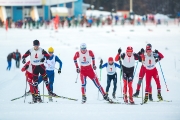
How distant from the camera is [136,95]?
14.3 metres

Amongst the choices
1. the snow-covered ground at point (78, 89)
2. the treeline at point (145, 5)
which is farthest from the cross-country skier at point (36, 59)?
the treeline at point (145, 5)

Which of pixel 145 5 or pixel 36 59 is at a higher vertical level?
pixel 145 5

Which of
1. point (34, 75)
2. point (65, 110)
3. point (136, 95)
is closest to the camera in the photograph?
point (65, 110)

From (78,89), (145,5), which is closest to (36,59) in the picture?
(78,89)

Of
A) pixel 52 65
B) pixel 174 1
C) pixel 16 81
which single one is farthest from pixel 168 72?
pixel 174 1

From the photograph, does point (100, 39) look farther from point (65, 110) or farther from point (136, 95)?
point (65, 110)

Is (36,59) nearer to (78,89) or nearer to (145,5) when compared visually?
(78,89)

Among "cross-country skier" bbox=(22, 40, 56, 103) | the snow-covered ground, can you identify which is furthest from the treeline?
"cross-country skier" bbox=(22, 40, 56, 103)

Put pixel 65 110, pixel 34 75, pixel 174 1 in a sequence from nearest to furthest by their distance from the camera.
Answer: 1. pixel 65 110
2. pixel 34 75
3. pixel 174 1

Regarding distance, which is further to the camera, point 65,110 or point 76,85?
point 76,85

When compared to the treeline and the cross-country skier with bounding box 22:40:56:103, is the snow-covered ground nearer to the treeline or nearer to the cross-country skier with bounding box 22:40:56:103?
the cross-country skier with bounding box 22:40:56:103

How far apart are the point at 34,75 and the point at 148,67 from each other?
341cm

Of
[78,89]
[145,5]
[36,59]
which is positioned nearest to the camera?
[36,59]

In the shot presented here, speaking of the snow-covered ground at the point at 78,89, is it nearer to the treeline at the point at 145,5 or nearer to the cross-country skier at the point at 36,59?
the cross-country skier at the point at 36,59
